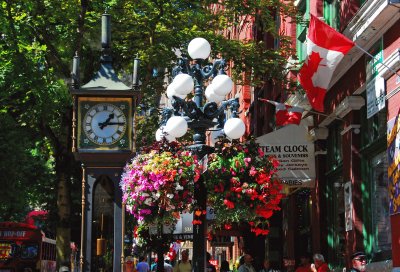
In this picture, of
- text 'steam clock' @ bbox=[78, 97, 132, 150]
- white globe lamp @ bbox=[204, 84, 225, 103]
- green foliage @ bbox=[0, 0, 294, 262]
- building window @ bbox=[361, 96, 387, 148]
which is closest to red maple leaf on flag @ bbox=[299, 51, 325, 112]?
building window @ bbox=[361, 96, 387, 148]

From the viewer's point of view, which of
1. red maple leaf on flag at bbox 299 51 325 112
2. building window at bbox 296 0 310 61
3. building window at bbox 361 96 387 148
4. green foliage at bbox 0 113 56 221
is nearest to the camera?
building window at bbox 361 96 387 148

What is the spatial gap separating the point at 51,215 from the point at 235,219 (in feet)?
77.6

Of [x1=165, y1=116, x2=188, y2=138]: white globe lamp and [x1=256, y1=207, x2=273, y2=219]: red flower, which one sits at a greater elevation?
[x1=165, y1=116, x2=188, y2=138]: white globe lamp

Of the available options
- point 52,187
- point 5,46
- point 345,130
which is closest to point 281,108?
point 345,130

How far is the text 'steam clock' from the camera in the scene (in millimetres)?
11523

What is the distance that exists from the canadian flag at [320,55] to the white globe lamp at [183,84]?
412 cm

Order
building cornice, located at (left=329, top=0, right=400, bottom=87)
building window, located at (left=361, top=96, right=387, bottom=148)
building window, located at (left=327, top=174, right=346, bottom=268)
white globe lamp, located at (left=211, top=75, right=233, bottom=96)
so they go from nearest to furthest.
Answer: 1. white globe lamp, located at (left=211, top=75, right=233, bottom=96)
2. building cornice, located at (left=329, top=0, right=400, bottom=87)
3. building window, located at (left=361, top=96, right=387, bottom=148)
4. building window, located at (left=327, top=174, right=346, bottom=268)

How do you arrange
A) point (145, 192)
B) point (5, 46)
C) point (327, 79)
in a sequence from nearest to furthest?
point (145, 192) < point (327, 79) < point (5, 46)

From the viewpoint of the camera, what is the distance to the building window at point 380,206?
15.7 metres

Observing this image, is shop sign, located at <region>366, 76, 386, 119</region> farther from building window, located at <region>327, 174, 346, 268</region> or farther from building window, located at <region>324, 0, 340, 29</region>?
building window, located at <region>324, 0, 340, 29</region>

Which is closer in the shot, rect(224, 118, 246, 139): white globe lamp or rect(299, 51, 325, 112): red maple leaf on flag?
rect(224, 118, 246, 139): white globe lamp

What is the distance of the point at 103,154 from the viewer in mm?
11352

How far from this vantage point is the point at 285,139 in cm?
2155

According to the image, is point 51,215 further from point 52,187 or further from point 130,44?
point 130,44
